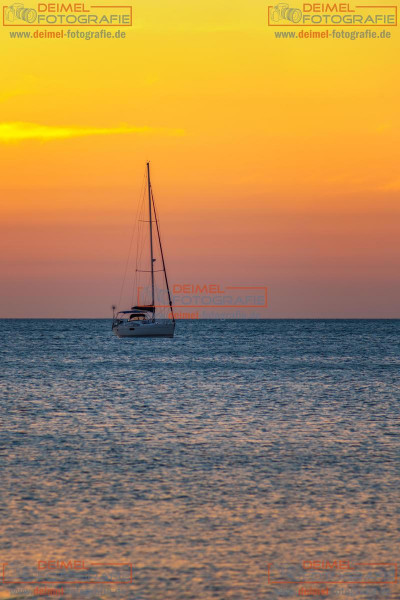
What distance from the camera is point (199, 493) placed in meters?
19.4

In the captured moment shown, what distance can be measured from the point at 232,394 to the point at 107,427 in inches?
602

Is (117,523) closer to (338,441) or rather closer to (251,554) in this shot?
(251,554)

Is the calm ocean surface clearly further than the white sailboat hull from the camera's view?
No

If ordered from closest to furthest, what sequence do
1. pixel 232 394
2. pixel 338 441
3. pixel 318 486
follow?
pixel 318 486
pixel 338 441
pixel 232 394

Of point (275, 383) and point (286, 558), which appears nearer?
point (286, 558)

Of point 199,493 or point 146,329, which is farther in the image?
point 146,329

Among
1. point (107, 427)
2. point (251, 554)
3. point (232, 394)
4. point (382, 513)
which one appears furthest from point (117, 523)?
point (232, 394)

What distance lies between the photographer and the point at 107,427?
103 ft

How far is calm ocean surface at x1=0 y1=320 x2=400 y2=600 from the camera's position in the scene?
1351 cm

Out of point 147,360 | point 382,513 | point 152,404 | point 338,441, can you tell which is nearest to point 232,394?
point 152,404

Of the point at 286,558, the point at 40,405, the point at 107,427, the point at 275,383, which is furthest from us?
the point at 275,383

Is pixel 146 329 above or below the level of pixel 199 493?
above

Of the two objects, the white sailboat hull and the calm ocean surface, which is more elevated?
the white sailboat hull

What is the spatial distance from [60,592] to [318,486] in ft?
30.8
